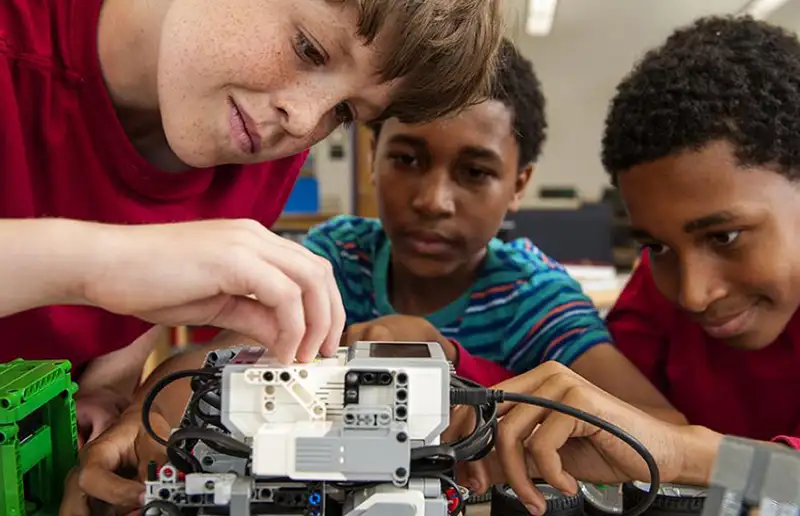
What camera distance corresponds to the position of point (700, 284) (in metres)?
0.94

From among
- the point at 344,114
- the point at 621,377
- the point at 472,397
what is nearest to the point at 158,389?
the point at 472,397

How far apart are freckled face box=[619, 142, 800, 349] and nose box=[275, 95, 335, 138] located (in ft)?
1.59

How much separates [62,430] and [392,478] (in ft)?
1.26

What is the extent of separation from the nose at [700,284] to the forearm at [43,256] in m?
0.76

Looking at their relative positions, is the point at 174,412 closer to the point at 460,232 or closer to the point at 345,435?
the point at 345,435

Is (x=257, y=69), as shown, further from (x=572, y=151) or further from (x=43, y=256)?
(x=572, y=151)

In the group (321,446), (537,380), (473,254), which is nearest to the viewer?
(321,446)

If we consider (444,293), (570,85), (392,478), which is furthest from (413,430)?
(570,85)

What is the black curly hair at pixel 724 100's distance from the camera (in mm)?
926

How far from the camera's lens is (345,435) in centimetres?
51

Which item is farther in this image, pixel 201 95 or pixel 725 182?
pixel 725 182

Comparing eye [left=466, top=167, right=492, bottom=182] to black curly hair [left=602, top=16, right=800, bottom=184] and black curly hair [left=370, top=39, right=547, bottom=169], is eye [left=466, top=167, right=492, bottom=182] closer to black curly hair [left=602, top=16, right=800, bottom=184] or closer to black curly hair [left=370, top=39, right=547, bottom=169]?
black curly hair [left=370, top=39, right=547, bottom=169]

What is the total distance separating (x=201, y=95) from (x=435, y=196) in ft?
1.52

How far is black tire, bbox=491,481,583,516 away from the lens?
67cm
